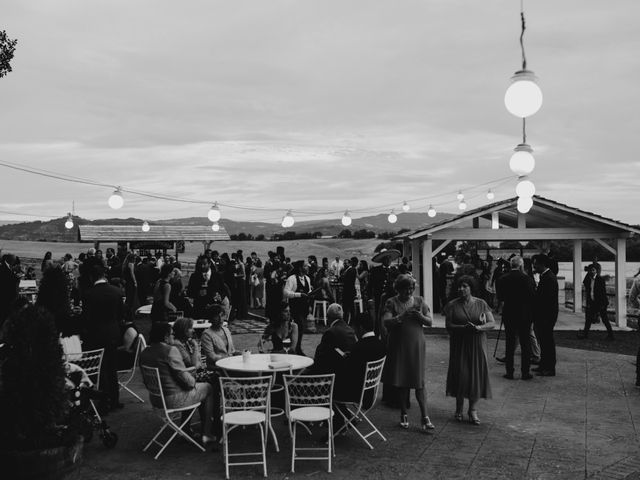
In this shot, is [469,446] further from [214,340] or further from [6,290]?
[6,290]

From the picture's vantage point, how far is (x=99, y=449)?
6.59m

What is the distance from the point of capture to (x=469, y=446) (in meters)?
6.73

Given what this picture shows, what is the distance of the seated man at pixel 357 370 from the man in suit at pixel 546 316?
4523 millimetres

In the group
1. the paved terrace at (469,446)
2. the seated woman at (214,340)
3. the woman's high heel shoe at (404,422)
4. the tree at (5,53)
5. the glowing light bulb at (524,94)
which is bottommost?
the paved terrace at (469,446)

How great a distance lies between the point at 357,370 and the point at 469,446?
1.44 metres

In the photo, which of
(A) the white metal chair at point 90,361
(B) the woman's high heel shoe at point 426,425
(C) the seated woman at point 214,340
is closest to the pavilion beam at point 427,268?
(B) the woman's high heel shoe at point 426,425

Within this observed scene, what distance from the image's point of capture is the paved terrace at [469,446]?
19.5 ft

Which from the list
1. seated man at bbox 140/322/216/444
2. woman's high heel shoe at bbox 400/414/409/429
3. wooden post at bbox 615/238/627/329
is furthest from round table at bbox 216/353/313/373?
wooden post at bbox 615/238/627/329

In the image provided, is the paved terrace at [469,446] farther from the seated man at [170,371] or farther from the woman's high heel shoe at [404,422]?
the seated man at [170,371]

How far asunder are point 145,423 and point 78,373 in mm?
1423

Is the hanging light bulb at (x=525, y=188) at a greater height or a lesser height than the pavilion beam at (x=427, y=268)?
greater

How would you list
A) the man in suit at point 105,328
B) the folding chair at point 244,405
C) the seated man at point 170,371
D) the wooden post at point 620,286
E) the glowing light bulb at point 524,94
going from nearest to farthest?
the glowing light bulb at point 524,94
the folding chair at point 244,405
the seated man at point 170,371
the man in suit at point 105,328
the wooden post at point 620,286

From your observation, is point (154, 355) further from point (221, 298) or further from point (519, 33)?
point (221, 298)

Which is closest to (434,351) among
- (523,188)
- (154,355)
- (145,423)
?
(523,188)
